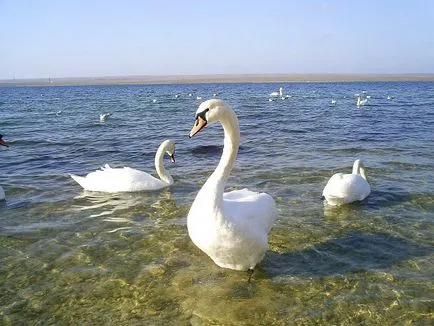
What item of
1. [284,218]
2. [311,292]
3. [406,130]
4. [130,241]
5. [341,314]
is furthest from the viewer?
[406,130]

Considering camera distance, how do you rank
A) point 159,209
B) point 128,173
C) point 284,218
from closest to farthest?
point 284,218 → point 159,209 → point 128,173

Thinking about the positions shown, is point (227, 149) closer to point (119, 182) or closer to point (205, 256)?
point (205, 256)

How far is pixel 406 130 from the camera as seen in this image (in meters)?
19.7

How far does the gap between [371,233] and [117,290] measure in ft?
13.7

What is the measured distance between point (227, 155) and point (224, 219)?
85 cm

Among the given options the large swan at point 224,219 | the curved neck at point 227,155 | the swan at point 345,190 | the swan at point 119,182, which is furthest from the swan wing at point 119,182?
the curved neck at point 227,155

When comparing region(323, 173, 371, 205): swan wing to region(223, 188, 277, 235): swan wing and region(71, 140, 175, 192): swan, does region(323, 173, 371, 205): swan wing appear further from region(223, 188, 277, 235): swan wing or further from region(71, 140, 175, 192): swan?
region(71, 140, 175, 192): swan

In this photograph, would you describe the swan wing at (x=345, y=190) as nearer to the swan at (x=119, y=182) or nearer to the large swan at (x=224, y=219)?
the large swan at (x=224, y=219)

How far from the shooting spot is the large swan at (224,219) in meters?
4.91

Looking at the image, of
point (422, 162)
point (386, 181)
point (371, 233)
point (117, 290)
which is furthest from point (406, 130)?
point (117, 290)

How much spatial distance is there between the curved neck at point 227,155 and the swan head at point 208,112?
10 cm

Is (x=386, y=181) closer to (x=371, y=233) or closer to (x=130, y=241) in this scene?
(x=371, y=233)

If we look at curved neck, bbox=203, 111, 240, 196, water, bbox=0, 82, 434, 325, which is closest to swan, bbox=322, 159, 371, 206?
water, bbox=0, 82, 434, 325

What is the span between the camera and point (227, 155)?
532 cm
